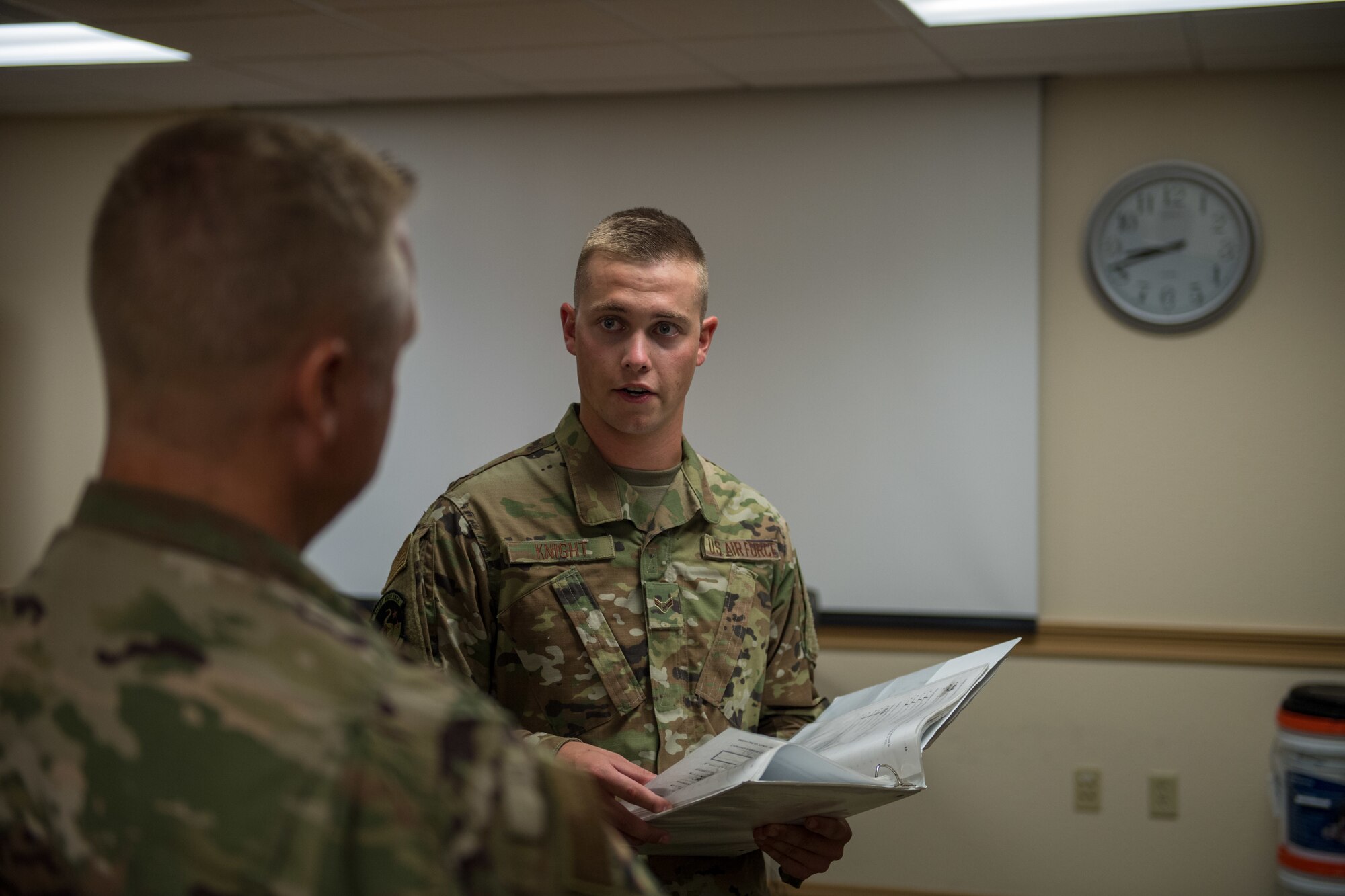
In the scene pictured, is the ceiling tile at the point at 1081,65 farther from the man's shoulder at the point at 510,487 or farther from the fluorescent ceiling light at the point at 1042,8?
the man's shoulder at the point at 510,487

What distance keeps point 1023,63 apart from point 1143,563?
156 cm

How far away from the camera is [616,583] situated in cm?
173

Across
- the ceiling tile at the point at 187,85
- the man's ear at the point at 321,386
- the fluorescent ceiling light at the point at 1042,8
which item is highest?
the ceiling tile at the point at 187,85

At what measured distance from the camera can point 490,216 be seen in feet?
14.4

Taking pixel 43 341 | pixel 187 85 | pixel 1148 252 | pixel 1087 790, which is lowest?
pixel 1087 790

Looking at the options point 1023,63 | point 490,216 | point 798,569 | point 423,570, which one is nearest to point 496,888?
point 423,570

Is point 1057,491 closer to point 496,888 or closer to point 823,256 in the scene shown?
point 823,256

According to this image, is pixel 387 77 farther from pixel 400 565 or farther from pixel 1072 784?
pixel 1072 784

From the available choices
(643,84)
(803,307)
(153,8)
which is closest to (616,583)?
(153,8)

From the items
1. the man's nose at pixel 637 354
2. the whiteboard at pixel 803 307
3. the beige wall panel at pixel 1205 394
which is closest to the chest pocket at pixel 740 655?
the man's nose at pixel 637 354

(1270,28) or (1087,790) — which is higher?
(1270,28)

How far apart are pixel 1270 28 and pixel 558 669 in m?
2.70

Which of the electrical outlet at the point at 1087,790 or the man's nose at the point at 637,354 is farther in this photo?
the electrical outlet at the point at 1087,790

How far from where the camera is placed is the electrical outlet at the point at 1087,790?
155 inches
